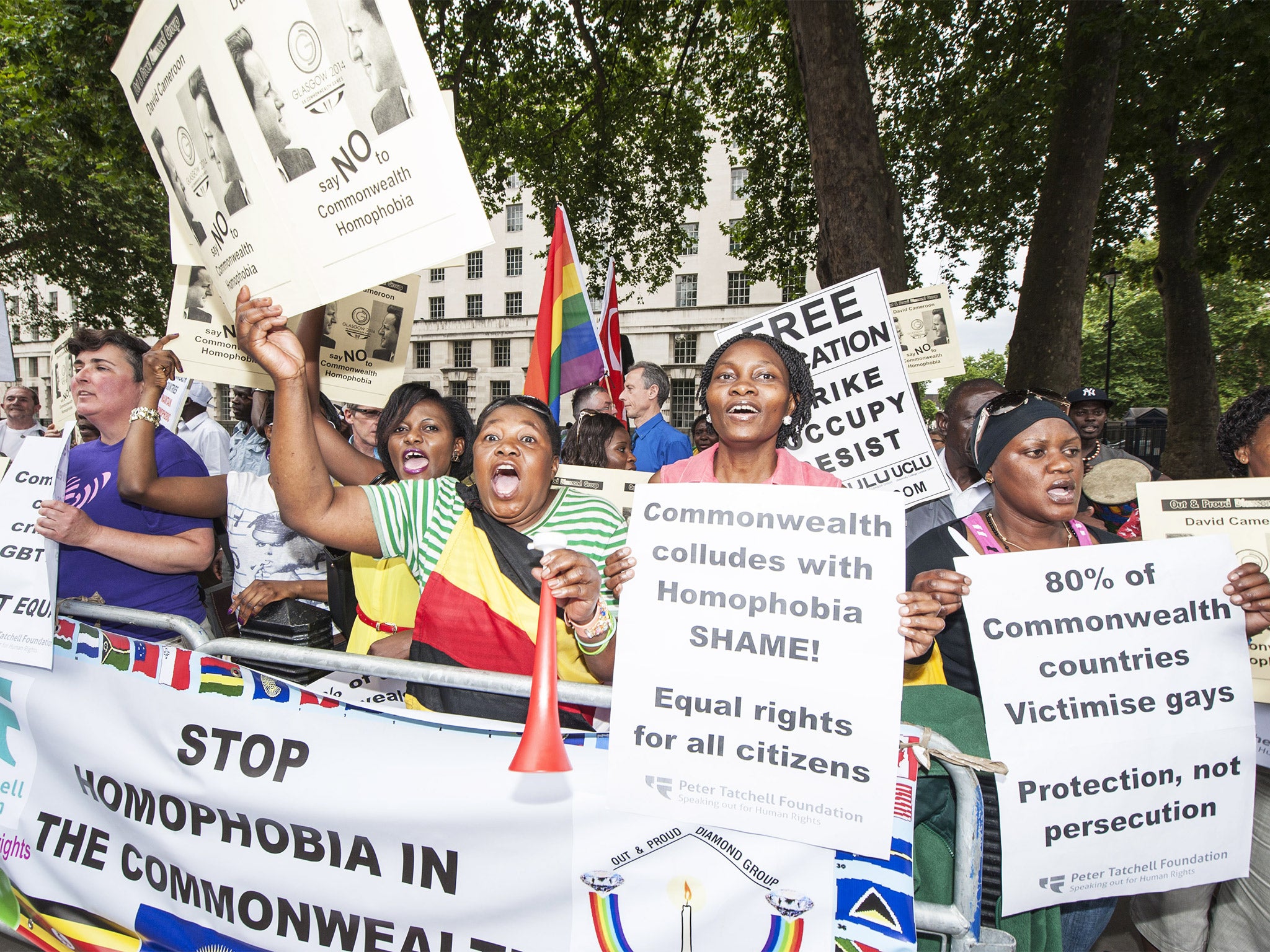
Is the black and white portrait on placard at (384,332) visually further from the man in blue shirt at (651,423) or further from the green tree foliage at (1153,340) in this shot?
the green tree foliage at (1153,340)

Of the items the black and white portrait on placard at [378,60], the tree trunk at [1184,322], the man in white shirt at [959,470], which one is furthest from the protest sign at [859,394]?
the tree trunk at [1184,322]

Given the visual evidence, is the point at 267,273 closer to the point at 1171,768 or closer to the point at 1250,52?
the point at 1171,768

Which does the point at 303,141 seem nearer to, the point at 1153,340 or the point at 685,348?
the point at 685,348

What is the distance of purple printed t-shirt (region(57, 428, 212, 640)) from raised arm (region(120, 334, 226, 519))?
0.06 metres

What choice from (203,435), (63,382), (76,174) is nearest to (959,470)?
(63,382)

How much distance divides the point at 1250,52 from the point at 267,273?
11.5 metres

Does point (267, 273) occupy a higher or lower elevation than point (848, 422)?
higher

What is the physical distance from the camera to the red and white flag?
250 inches

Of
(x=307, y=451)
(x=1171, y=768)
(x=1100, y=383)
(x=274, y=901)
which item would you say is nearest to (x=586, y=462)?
Result: (x=307, y=451)

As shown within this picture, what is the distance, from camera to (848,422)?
12.3 feet

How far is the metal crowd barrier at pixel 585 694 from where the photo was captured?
167 centimetres

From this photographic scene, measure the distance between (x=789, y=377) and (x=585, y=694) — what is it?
1.50m

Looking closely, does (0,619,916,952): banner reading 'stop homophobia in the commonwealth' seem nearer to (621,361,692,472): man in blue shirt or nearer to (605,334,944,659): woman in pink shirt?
(605,334,944,659): woman in pink shirt

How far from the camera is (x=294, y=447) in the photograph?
221 centimetres
